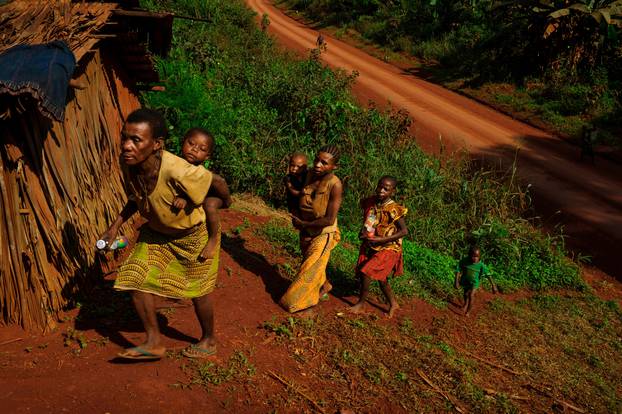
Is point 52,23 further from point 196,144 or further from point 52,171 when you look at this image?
point 196,144

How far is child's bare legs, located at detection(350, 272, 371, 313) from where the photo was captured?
504cm

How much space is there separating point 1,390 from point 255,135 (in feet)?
21.8

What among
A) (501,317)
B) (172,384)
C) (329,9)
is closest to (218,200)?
(172,384)

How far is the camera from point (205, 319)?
362 centimetres

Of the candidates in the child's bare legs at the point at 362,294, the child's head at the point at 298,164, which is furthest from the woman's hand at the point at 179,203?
the child's bare legs at the point at 362,294

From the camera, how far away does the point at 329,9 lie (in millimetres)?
25453

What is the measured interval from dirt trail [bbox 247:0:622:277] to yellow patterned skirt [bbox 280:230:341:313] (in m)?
5.41

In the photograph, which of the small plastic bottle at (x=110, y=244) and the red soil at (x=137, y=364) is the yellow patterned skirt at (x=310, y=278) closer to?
the red soil at (x=137, y=364)

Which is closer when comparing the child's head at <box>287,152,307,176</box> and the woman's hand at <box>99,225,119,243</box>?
the woman's hand at <box>99,225,119,243</box>

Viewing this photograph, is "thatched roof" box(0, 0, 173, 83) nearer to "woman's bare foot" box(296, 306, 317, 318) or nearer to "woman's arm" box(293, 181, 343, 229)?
"woman's arm" box(293, 181, 343, 229)

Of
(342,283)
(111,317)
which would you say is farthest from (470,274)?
(111,317)

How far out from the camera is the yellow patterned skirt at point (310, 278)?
4672 mm

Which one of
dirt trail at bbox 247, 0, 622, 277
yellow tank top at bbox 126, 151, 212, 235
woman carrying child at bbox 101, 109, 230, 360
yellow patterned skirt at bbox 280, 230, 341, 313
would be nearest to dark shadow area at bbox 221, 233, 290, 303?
yellow patterned skirt at bbox 280, 230, 341, 313

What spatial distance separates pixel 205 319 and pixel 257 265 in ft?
6.55
